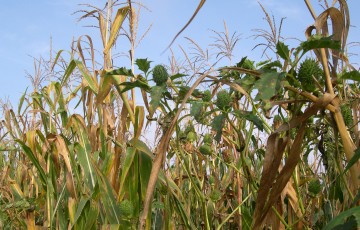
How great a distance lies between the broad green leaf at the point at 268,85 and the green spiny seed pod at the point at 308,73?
0.12 metres

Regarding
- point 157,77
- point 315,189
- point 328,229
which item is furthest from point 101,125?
point 328,229

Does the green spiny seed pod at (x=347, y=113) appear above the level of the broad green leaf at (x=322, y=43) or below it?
below

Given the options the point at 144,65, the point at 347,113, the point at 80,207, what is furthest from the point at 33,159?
the point at 347,113

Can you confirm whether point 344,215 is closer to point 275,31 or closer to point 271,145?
point 271,145

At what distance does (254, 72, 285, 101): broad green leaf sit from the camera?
1106 mm

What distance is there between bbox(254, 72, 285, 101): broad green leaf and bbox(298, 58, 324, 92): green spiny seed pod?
0.12 metres

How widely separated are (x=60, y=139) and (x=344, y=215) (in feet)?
6.15

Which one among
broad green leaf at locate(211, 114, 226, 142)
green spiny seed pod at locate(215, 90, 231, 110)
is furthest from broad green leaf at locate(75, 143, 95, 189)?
broad green leaf at locate(211, 114, 226, 142)

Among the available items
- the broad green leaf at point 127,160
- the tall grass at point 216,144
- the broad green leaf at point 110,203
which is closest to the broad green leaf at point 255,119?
the tall grass at point 216,144

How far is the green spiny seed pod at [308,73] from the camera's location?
1.23 m

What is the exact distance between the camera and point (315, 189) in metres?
1.92

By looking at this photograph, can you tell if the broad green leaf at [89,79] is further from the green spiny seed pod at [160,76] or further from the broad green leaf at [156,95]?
the broad green leaf at [156,95]

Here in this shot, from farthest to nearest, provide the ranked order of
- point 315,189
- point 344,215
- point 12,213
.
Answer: point 12,213 < point 315,189 < point 344,215

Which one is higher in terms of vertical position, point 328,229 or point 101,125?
point 101,125
